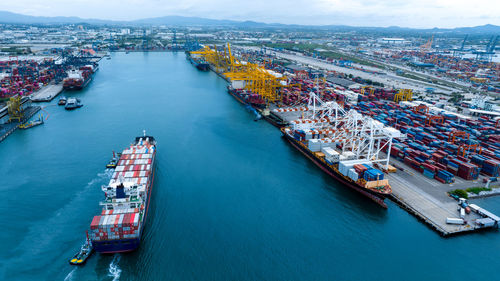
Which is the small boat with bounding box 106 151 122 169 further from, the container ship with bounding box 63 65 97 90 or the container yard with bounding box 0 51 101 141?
the container ship with bounding box 63 65 97 90

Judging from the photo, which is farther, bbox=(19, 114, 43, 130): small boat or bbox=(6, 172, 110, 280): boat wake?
Answer: bbox=(19, 114, 43, 130): small boat

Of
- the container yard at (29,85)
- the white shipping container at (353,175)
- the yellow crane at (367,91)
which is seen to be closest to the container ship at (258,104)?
the white shipping container at (353,175)

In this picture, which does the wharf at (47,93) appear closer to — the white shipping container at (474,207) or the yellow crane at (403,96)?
the white shipping container at (474,207)

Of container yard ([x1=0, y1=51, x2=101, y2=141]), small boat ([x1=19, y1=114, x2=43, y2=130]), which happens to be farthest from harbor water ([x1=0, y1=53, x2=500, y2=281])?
container yard ([x1=0, y1=51, x2=101, y2=141])

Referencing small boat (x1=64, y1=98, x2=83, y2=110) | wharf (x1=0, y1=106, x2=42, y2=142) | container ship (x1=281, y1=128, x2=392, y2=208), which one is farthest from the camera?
small boat (x1=64, y1=98, x2=83, y2=110)

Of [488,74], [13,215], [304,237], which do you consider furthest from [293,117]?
[488,74]

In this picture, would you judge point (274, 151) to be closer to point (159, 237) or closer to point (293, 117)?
point (293, 117)
